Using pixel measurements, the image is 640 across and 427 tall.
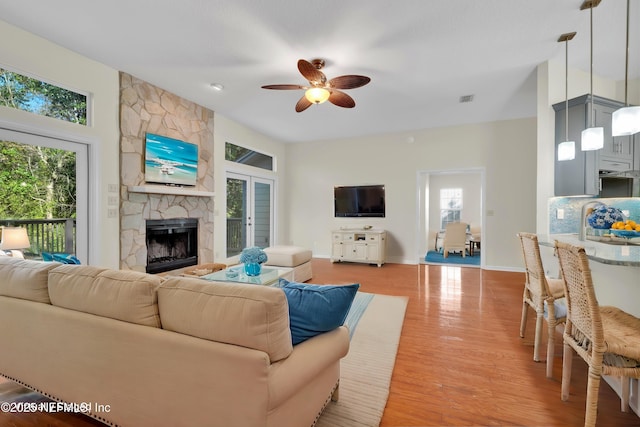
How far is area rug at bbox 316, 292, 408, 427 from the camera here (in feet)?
5.31

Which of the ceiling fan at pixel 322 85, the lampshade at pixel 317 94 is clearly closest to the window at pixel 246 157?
the ceiling fan at pixel 322 85

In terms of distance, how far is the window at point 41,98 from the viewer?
8.87 ft

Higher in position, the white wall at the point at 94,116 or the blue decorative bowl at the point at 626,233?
the white wall at the point at 94,116

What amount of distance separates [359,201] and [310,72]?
3.96m

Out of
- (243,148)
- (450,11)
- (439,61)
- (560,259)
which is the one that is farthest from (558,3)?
(243,148)

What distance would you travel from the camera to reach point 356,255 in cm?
599

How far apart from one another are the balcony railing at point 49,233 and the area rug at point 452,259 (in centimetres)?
606

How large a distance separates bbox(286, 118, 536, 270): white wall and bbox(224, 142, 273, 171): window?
29.3 inches

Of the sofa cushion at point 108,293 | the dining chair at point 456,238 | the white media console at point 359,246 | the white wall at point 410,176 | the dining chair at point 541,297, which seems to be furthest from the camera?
the dining chair at point 456,238

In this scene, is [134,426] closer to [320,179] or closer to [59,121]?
[59,121]

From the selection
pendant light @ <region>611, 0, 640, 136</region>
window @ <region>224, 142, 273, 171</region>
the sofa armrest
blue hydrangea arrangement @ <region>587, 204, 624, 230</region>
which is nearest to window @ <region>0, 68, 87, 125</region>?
window @ <region>224, 142, 273, 171</region>

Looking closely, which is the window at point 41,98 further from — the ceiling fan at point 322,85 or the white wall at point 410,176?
the white wall at point 410,176

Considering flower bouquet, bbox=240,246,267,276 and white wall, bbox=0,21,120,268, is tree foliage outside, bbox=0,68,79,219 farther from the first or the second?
flower bouquet, bbox=240,246,267,276

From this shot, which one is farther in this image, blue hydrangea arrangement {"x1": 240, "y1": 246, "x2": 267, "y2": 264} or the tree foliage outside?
blue hydrangea arrangement {"x1": 240, "y1": 246, "x2": 267, "y2": 264}
